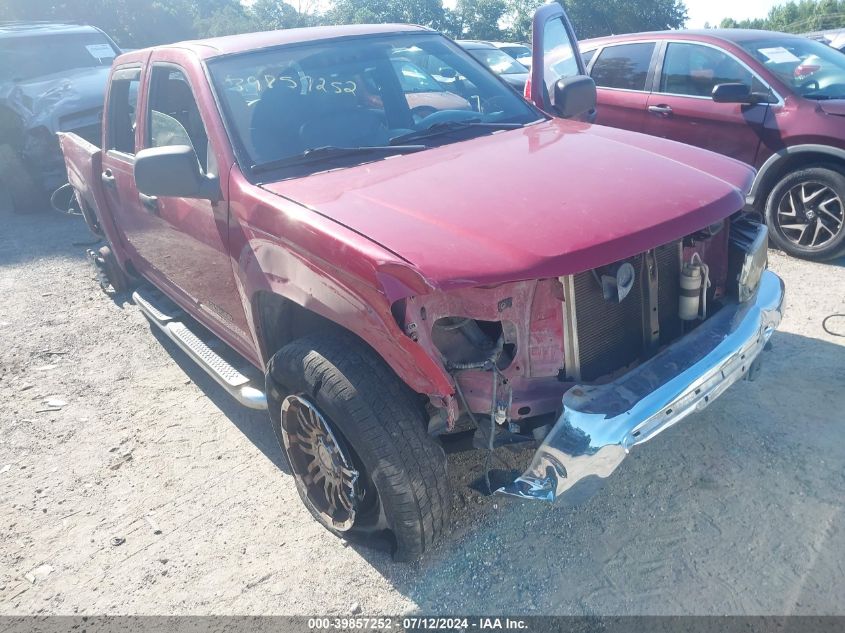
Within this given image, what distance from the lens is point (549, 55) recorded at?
4.41 metres

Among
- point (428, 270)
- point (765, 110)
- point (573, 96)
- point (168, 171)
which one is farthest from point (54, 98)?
point (428, 270)

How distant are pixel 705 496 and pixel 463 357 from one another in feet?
4.34

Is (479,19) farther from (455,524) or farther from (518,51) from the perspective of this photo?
(455,524)

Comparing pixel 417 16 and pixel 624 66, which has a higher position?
pixel 624 66

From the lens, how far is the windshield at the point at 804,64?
5148 mm

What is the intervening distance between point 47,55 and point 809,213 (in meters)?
9.80

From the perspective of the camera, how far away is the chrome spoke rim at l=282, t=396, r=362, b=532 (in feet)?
8.42

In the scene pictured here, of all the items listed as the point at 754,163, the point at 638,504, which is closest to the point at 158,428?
the point at 638,504

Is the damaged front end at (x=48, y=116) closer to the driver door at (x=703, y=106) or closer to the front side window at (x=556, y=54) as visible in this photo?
the front side window at (x=556, y=54)

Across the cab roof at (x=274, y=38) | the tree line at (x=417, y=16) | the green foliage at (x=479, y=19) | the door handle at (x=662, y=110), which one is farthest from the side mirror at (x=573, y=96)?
the green foliage at (x=479, y=19)

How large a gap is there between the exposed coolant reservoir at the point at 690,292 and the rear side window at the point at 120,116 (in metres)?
3.48

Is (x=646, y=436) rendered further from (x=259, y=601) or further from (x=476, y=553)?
(x=259, y=601)

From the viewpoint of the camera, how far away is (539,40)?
13.9ft

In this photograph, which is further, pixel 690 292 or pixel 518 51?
pixel 518 51
